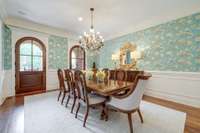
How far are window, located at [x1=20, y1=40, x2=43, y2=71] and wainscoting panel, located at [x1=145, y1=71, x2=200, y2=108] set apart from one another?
465cm

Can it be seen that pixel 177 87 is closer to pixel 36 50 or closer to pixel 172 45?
pixel 172 45

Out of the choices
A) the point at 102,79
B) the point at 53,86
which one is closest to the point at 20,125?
the point at 102,79

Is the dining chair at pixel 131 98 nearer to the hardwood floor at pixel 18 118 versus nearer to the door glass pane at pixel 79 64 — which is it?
the hardwood floor at pixel 18 118

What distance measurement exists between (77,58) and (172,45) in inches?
172

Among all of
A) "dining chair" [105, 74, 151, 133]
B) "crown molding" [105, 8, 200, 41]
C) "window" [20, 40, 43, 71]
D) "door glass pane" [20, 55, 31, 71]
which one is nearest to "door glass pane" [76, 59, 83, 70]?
"window" [20, 40, 43, 71]

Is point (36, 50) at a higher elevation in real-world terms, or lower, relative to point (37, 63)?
higher

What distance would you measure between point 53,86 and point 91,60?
2.58 metres

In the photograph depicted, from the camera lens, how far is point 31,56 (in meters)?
4.24

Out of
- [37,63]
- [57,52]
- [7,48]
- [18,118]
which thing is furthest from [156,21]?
[7,48]

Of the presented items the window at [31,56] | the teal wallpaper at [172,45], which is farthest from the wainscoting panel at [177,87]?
the window at [31,56]

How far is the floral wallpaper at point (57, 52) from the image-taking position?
15.4ft

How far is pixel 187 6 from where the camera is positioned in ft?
9.38

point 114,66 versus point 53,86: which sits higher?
point 114,66

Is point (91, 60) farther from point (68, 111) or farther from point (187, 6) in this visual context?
point (187, 6)
